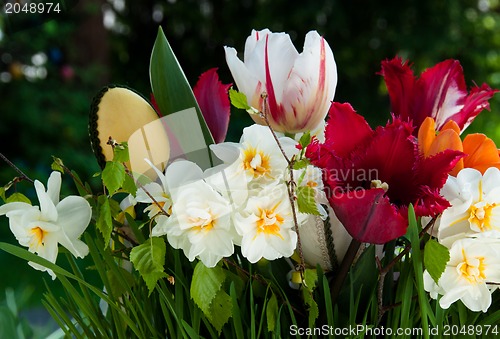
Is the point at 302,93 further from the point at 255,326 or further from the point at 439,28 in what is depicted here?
the point at 439,28

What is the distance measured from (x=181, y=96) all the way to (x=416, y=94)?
15 cm

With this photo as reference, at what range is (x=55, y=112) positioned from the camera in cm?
314

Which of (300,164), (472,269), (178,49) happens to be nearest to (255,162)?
(300,164)

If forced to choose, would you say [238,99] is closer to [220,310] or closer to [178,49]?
[220,310]

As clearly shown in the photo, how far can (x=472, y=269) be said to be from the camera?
36 cm

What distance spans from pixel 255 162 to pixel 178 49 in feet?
14.1

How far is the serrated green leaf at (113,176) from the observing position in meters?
0.35

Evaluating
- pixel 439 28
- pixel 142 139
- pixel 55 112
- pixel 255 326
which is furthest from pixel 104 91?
pixel 439 28

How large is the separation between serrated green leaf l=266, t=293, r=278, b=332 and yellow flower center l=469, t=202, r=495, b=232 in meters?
0.12

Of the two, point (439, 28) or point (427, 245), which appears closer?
point (427, 245)

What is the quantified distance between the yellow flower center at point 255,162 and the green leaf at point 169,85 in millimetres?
50

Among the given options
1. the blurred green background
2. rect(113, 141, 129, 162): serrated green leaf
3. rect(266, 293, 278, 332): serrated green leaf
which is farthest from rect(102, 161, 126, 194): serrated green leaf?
the blurred green background

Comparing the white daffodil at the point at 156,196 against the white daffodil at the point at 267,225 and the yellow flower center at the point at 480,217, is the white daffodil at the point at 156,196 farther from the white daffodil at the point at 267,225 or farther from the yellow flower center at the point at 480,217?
the yellow flower center at the point at 480,217

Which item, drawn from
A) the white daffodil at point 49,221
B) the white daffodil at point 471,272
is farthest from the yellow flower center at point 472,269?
the white daffodil at point 49,221
